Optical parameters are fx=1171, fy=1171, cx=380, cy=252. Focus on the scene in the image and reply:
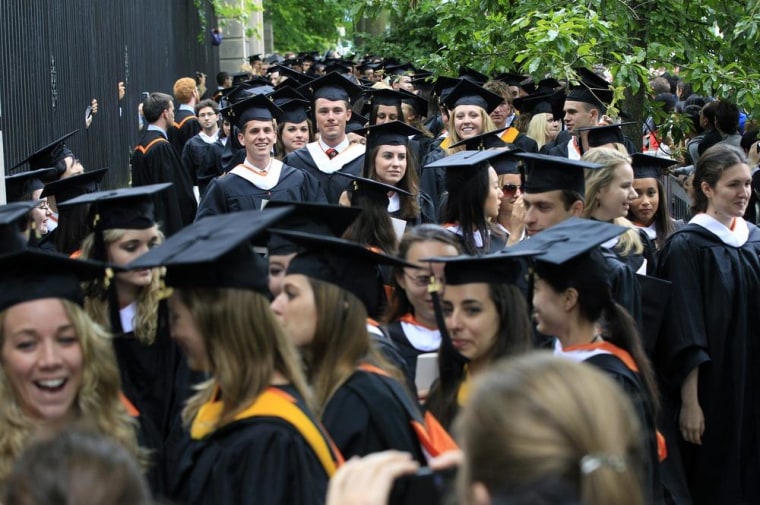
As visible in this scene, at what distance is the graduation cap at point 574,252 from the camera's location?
429 cm

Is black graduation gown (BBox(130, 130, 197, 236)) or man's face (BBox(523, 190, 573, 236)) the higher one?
black graduation gown (BBox(130, 130, 197, 236))

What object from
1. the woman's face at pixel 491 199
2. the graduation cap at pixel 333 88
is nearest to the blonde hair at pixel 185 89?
the graduation cap at pixel 333 88

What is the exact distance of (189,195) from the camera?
517 inches

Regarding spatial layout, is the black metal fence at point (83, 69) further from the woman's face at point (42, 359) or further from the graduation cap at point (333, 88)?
the woman's face at point (42, 359)

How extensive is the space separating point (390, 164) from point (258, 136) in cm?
162

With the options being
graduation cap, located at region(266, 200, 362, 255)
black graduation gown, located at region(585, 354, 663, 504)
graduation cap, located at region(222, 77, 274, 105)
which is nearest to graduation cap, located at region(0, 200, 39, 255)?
graduation cap, located at region(266, 200, 362, 255)

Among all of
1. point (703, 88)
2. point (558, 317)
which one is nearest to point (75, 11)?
point (703, 88)

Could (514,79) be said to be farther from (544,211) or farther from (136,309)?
(136,309)

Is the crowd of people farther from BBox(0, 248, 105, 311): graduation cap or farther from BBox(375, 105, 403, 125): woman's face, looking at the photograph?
BBox(375, 105, 403, 125): woman's face

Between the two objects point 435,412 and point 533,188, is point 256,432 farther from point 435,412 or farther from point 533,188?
point 533,188

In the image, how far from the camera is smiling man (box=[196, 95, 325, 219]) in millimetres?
8719

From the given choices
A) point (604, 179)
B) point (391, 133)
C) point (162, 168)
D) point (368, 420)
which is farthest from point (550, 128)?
point (368, 420)

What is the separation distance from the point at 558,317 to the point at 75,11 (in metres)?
11.7

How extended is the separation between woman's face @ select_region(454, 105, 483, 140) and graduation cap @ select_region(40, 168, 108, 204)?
134 inches
